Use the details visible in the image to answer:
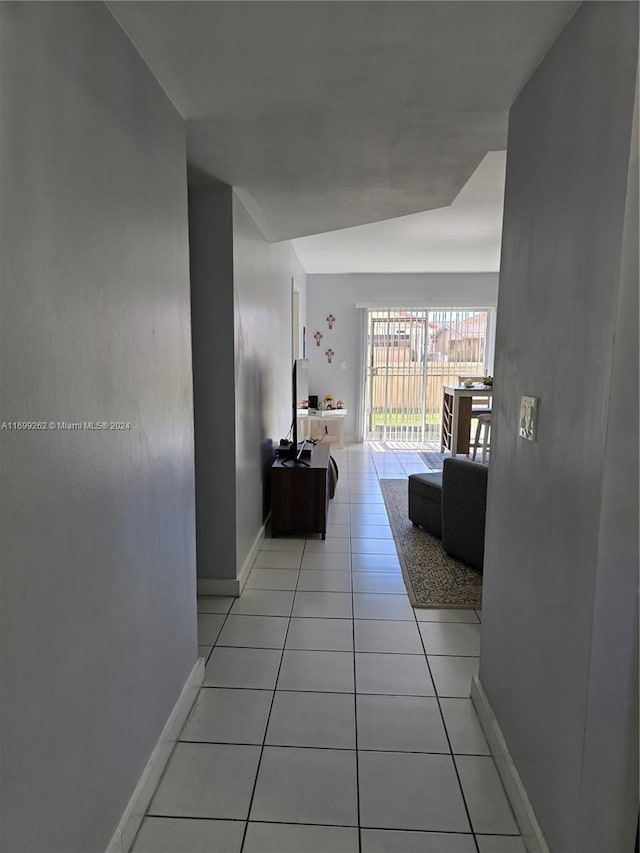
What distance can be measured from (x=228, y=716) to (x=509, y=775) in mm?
996

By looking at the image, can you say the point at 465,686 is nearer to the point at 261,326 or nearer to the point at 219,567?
the point at 219,567

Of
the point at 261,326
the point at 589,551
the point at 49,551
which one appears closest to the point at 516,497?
the point at 589,551

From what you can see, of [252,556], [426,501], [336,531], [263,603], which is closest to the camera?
[263,603]

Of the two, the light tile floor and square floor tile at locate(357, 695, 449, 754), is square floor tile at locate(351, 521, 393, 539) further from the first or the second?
square floor tile at locate(357, 695, 449, 754)

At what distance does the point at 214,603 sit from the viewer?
9.68 ft

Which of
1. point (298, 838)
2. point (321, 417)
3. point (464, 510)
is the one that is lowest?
point (298, 838)

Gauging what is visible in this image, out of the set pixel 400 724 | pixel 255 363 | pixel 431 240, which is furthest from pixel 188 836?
pixel 431 240

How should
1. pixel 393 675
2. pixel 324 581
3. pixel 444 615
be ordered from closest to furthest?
pixel 393 675 → pixel 444 615 → pixel 324 581

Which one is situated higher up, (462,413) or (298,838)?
(462,413)

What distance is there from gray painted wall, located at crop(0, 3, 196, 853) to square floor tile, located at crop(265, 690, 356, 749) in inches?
18.1

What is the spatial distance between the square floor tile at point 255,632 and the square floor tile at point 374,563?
2.69ft

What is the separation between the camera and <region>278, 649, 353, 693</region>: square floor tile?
2.21m

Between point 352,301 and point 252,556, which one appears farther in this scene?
point 352,301

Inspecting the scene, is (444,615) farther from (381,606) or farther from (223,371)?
(223,371)
